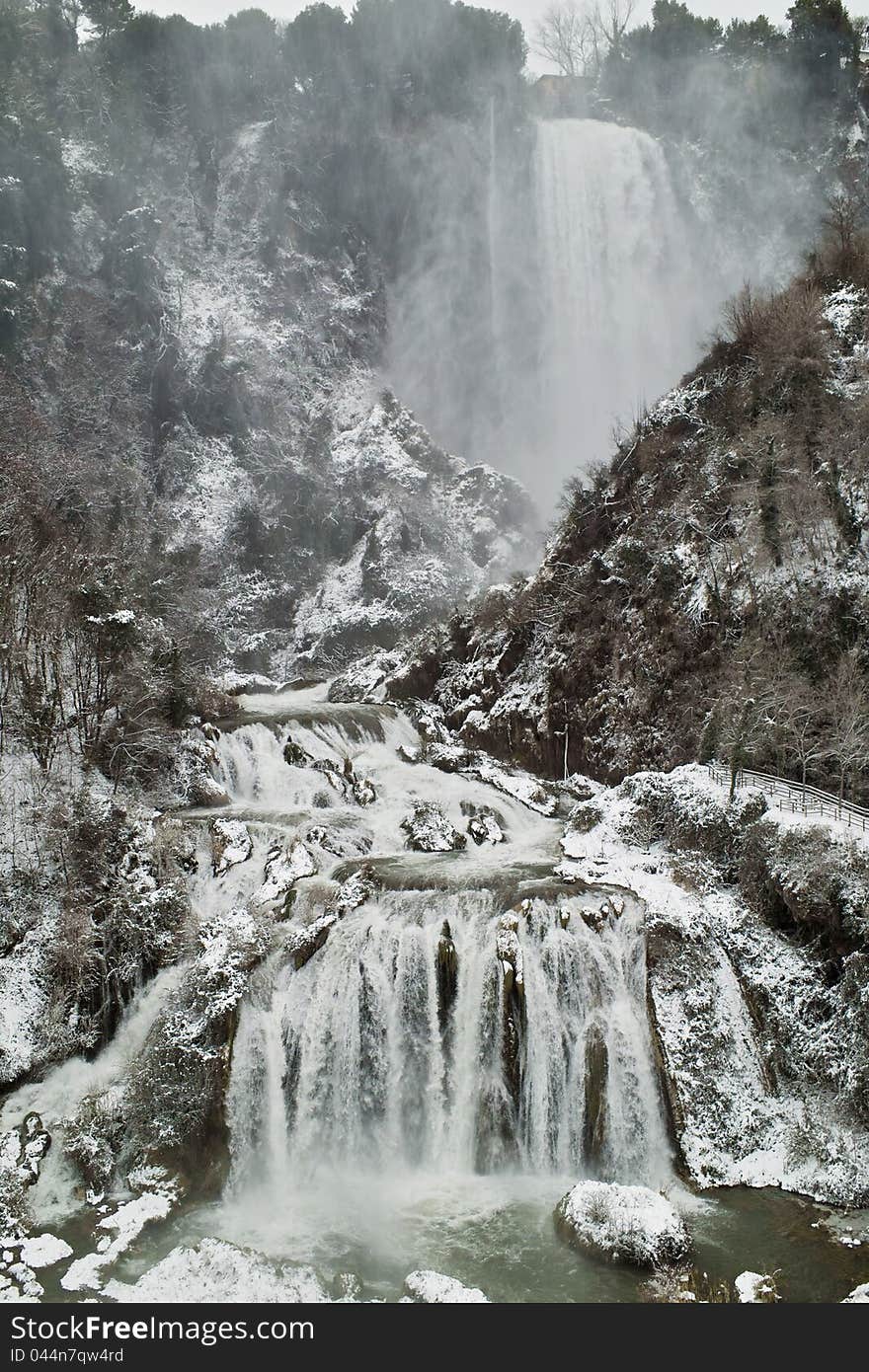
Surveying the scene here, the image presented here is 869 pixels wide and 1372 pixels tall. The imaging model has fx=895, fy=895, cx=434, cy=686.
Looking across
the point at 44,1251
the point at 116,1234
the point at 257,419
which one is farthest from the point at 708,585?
the point at 257,419

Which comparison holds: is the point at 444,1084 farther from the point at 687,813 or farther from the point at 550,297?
the point at 550,297

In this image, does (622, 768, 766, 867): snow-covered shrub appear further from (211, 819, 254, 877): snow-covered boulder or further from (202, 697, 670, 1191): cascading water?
(211, 819, 254, 877): snow-covered boulder

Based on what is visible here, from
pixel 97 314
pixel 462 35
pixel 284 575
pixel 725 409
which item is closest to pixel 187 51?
pixel 462 35

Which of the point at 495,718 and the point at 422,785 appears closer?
the point at 422,785

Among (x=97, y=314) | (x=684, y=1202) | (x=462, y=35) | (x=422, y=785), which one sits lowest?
(x=684, y=1202)

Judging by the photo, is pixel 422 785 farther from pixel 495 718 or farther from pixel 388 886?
pixel 388 886

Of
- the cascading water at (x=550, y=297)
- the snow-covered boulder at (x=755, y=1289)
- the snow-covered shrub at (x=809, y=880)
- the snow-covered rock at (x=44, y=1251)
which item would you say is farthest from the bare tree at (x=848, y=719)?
the cascading water at (x=550, y=297)

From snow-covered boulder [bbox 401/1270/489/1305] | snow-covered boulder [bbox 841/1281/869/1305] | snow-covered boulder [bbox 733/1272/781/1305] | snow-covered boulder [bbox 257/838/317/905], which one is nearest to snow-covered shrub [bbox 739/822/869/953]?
snow-covered boulder [bbox 841/1281/869/1305]
